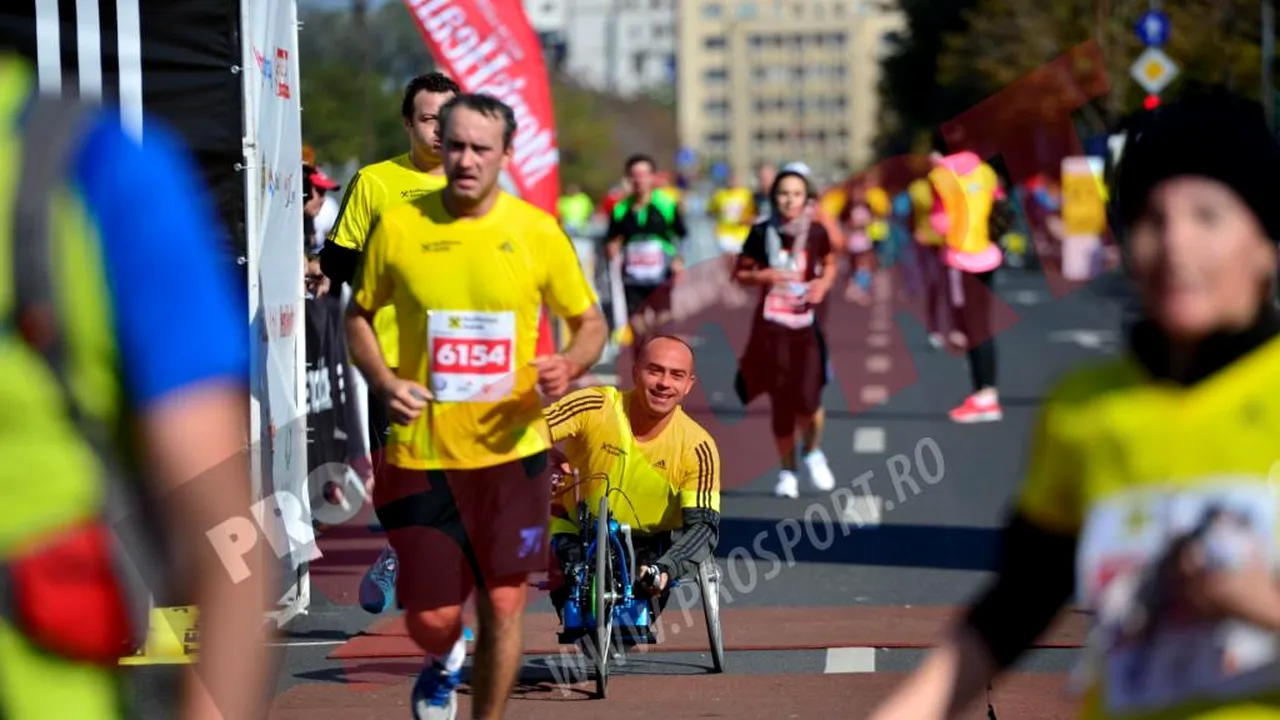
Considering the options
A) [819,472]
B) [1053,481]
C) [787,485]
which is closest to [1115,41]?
[819,472]

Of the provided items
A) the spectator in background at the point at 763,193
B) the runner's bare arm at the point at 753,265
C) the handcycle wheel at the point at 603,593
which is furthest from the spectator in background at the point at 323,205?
the spectator in background at the point at 763,193

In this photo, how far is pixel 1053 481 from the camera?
2674mm

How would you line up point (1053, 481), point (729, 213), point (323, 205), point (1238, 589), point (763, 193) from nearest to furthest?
point (1238, 589)
point (1053, 481)
point (323, 205)
point (763, 193)
point (729, 213)

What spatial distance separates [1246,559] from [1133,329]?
1.14 ft

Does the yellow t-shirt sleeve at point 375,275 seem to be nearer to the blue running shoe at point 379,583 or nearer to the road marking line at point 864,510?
the blue running shoe at point 379,583

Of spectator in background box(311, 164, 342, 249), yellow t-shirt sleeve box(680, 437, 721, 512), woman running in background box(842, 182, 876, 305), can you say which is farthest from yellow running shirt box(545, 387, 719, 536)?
woman running in background box(842, 182, 876, 305)

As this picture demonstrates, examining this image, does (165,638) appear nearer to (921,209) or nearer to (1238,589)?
(1238,589)

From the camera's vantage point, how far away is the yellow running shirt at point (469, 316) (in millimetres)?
6047

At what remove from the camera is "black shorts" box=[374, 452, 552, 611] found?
241 inches

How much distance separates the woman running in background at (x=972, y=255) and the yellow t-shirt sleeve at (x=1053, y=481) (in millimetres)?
13918

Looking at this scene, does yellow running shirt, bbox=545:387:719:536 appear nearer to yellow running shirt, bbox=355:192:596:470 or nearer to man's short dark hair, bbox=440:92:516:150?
yellow running shirt, bbox=355:192:596:470

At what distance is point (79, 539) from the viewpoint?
229 centimetres

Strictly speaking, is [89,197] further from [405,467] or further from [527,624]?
[527,624]

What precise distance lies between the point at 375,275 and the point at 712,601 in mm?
2160
